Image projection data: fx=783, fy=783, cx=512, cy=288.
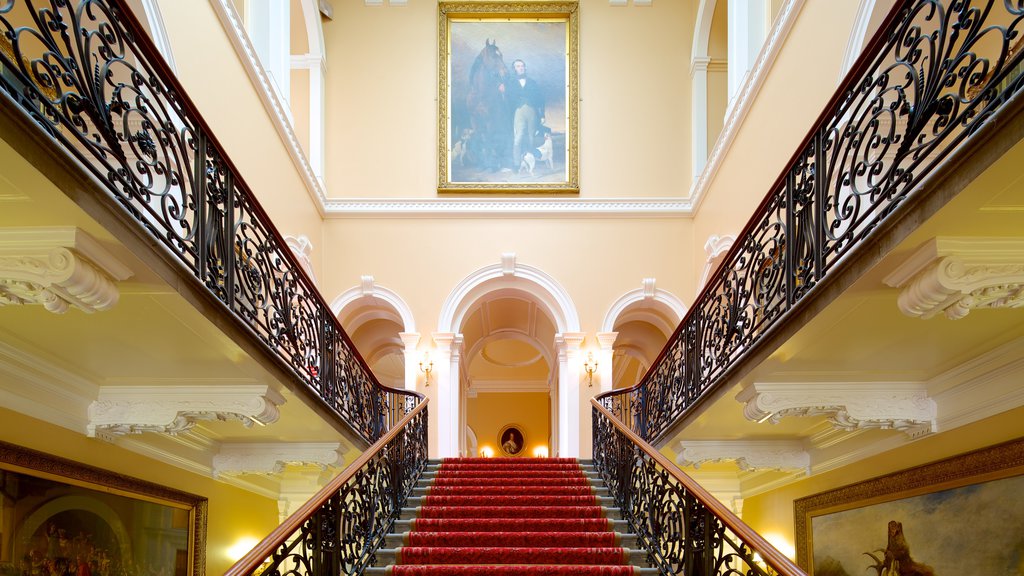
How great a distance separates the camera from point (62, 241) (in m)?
3.57

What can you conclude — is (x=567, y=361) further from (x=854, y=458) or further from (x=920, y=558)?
(x=920, y=558)

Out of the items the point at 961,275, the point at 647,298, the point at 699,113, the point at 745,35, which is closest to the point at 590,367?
the point at 647,298

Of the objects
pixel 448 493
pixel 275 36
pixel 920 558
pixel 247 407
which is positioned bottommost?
pixel 920 558

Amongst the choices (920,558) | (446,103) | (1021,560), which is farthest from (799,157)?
(446,103)

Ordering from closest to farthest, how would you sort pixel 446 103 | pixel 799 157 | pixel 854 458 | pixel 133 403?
1. pixel 799 157
2. pixel 133 403
3. pixel 854 458
4. pixel 446 103

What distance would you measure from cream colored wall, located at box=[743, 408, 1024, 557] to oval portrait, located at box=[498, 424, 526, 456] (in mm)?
12302

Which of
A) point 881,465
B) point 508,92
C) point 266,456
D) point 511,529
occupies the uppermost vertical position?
point 508,92

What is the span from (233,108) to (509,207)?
6.25 meters

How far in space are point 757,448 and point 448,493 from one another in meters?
3.60

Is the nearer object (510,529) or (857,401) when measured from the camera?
(857,401)

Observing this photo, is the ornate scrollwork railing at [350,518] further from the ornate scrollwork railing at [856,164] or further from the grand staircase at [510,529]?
the ornate scrollwork railing at [856,164]

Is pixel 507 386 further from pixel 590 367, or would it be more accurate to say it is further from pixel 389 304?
pixel 590 367

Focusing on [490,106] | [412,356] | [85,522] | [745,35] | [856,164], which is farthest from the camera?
[490,106]

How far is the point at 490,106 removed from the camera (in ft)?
51.2
